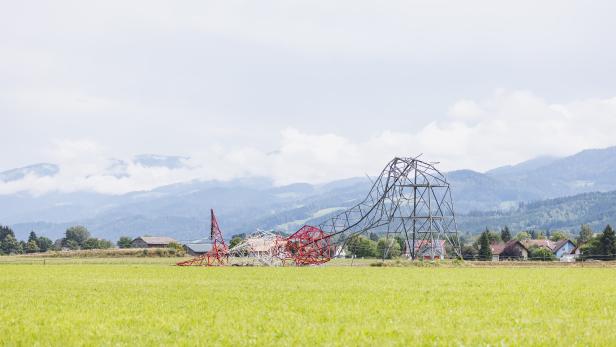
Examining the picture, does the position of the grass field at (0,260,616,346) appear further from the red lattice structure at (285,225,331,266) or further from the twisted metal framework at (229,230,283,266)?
the twisted metal framework at (229,230,283,266)

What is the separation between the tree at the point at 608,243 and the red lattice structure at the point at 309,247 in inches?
2154

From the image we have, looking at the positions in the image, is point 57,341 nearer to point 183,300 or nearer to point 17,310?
point 17,310

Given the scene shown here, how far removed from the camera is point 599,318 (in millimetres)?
24188

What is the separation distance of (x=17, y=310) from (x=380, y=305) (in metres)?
15.3

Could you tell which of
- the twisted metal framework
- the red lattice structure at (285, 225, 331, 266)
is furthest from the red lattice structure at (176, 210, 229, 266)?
the red lattice structure at (285, 225, 331, 266)

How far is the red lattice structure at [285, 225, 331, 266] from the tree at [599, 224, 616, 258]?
5472cm

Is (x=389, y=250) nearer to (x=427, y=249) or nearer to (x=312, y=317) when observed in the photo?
(x=427, y=249)

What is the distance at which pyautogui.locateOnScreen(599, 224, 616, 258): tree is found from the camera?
121m

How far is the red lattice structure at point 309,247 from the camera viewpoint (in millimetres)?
98062

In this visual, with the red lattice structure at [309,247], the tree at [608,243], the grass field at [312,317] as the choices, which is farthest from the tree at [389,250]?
the grass field at [312,317]

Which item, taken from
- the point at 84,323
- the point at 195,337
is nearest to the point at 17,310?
the point at 84,323

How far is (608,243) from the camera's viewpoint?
122375 mm

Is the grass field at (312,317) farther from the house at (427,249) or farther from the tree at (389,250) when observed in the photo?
the tree at (389,250)

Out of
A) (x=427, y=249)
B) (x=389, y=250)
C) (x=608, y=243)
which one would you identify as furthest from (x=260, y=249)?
(x=608, y=243)
